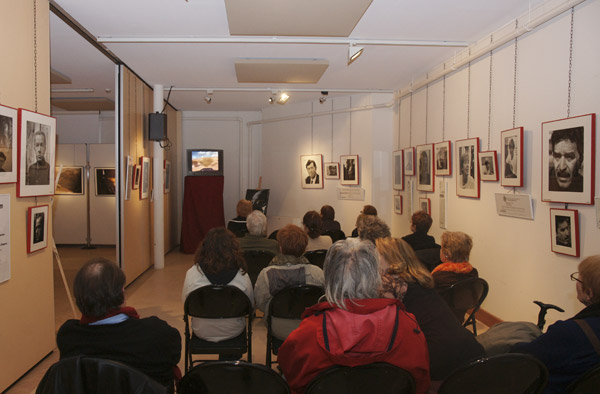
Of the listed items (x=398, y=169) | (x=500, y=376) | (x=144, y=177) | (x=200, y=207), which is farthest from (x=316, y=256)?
(x=200, y=207)

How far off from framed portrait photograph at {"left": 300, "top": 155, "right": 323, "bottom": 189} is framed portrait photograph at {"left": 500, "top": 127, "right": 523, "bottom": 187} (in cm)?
465

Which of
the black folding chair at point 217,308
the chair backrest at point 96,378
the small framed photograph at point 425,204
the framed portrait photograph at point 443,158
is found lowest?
the black folding chair at point 217,308

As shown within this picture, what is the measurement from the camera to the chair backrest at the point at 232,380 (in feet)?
5.03

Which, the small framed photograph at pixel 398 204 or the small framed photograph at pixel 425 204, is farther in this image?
the small framed photograph at pixel 398 204

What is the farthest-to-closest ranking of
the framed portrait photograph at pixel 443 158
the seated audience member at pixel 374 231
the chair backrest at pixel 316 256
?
the framed portrait photograph at pixel 443 158 → the chair backrest at pixel 316 256 → the seated audience member at pixel 374 231

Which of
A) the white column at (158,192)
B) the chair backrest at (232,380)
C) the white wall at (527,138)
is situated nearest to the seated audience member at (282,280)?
the chair backrest at (232,380)

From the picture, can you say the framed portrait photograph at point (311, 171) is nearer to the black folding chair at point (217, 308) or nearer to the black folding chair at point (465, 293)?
the black folding chair at point (465, 293)

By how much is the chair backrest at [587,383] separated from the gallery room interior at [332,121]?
5.34 ft

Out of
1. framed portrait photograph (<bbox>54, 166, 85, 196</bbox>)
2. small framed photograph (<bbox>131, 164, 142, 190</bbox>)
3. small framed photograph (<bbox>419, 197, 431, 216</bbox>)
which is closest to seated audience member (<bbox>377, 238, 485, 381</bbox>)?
small framed photograph (<bbox>419, 197, 431, 216</bbox>)

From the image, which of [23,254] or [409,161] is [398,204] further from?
[23,254]

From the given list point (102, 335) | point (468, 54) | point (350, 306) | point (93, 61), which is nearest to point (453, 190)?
point (468, 54)

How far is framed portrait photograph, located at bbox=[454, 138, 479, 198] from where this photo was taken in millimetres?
4609

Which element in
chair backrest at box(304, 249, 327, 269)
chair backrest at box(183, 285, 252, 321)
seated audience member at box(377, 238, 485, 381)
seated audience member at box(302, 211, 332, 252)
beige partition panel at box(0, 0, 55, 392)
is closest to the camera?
seated audience member at box(377, 238, 485, 381)

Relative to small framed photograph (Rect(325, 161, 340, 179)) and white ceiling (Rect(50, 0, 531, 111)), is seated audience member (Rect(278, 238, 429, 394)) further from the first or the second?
small framed photograph (Rect(325, 161, 340, 179))
